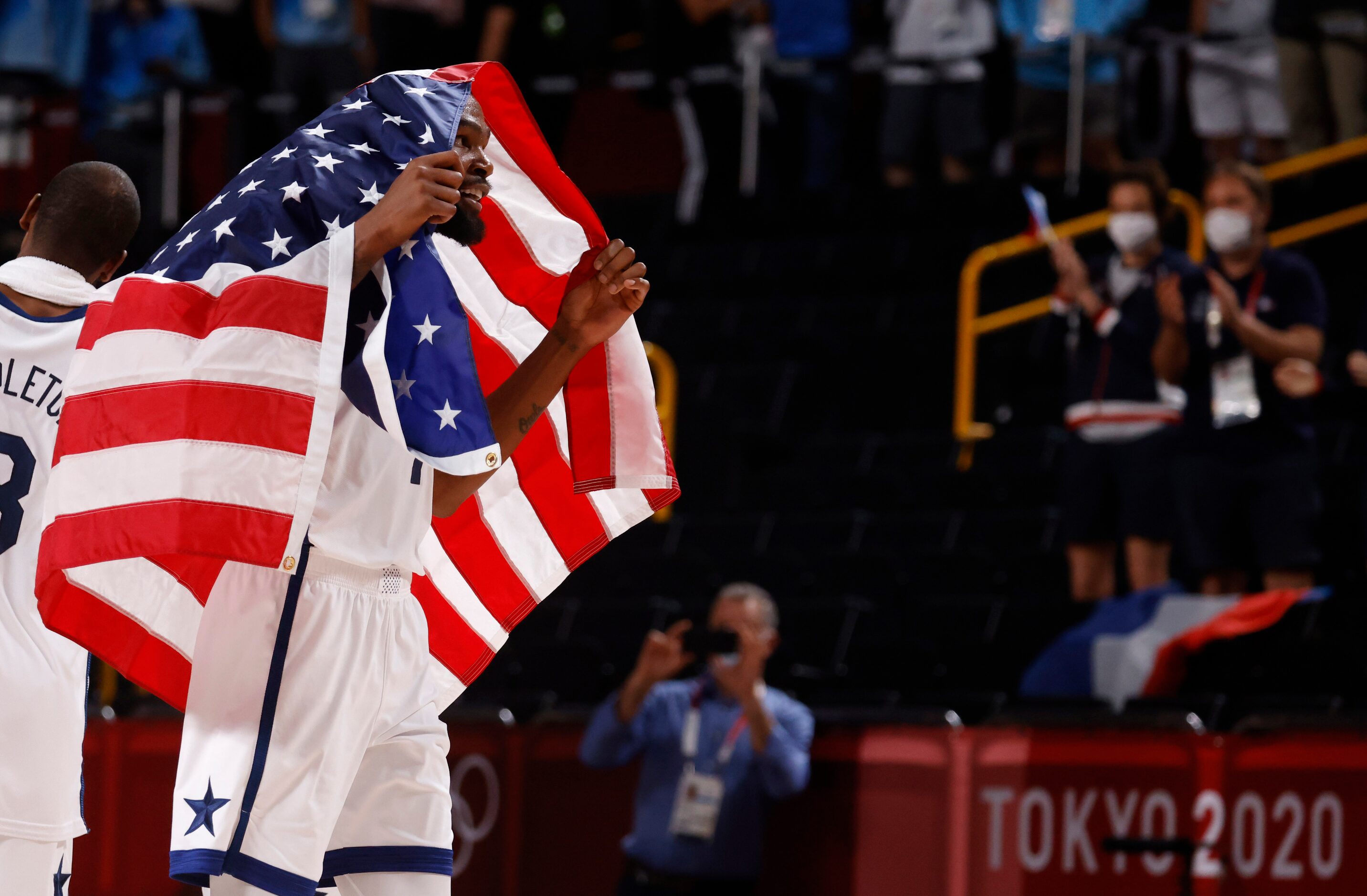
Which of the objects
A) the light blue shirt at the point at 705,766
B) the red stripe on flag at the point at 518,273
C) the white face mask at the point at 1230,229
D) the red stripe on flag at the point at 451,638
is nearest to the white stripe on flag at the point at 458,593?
the red stripe on flag at the point at 451,638

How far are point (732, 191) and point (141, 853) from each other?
624cm

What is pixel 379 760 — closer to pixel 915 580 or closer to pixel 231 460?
pixel 231 460

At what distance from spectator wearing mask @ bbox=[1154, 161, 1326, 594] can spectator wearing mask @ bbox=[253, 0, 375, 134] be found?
6.99 metres

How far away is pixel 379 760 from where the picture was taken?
3.81 metres

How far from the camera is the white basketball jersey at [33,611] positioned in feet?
13.8

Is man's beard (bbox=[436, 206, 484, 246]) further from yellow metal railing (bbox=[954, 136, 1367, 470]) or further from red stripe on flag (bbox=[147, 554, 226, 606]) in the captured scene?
yellow metal railing (bbox=[954, 136, 1367, 470])

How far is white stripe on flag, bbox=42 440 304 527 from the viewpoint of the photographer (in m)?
3.66

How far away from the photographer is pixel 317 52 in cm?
1317

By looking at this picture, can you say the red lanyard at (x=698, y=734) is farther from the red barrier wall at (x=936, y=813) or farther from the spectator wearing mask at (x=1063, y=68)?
the spectator wearing mask at (x=1063, y=68)

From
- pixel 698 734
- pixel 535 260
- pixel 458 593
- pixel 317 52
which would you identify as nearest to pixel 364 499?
pixel 458 593

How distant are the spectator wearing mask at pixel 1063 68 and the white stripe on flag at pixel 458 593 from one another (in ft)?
23.9

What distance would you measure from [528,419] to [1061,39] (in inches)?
292

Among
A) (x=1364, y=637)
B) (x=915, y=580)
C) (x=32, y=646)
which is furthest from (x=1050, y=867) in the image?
(x=32, y=646)

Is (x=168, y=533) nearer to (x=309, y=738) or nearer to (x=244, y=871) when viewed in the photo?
(x=309, y=738)
